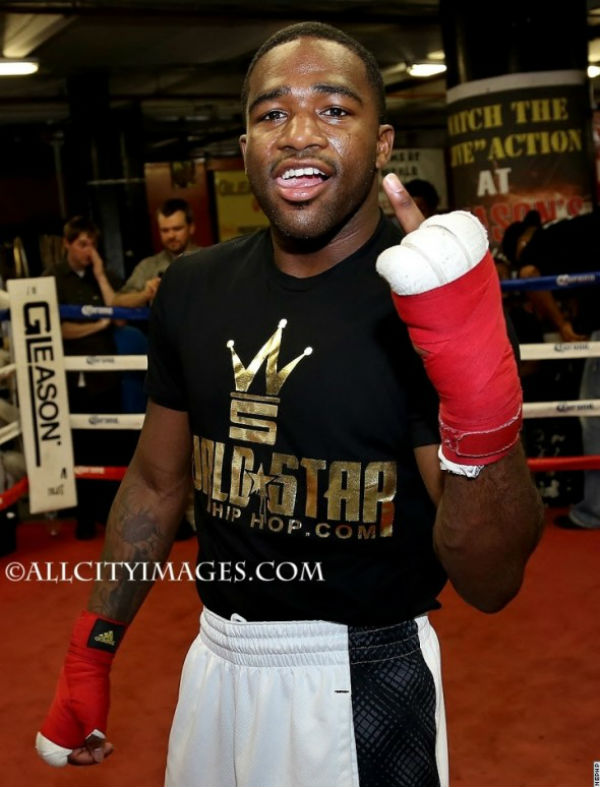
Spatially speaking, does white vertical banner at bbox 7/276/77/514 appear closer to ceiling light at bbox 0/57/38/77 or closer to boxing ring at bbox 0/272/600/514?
boxing ring at bbox 0/272/600/514

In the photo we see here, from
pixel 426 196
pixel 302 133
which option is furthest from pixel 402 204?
pixel 426 196

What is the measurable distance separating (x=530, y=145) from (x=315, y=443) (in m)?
5.31

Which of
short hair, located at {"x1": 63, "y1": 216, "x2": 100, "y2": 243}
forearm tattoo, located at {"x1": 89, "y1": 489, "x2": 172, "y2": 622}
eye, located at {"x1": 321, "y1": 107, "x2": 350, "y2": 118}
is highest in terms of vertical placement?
short hair, located at {"x1": 63, "y1": 216, "x2": 100, "y2": 243}

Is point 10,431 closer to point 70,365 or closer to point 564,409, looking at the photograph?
point 70,365

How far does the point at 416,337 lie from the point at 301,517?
0.47 metres

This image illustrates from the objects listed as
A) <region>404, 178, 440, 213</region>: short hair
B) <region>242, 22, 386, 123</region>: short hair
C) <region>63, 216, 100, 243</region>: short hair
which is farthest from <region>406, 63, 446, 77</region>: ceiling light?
<region>242, 22, 386, 123</region>: short hair

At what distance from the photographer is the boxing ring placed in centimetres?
503

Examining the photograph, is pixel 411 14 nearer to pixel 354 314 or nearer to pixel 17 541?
pixel 17 541

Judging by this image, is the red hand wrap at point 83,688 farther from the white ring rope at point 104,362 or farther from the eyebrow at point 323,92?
the white ring rope at point 104,362

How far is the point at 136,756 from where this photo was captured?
3.13m

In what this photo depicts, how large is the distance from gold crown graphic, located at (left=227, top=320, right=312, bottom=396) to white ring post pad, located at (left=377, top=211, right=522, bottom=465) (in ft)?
1.29

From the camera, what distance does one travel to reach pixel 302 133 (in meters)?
1.58

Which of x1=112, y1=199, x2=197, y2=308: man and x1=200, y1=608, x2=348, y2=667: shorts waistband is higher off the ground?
x1=112, y1=199, x2=197, y2=308: man

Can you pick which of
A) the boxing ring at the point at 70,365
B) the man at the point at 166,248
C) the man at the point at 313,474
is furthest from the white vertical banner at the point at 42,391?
the man at the point at 313,474
